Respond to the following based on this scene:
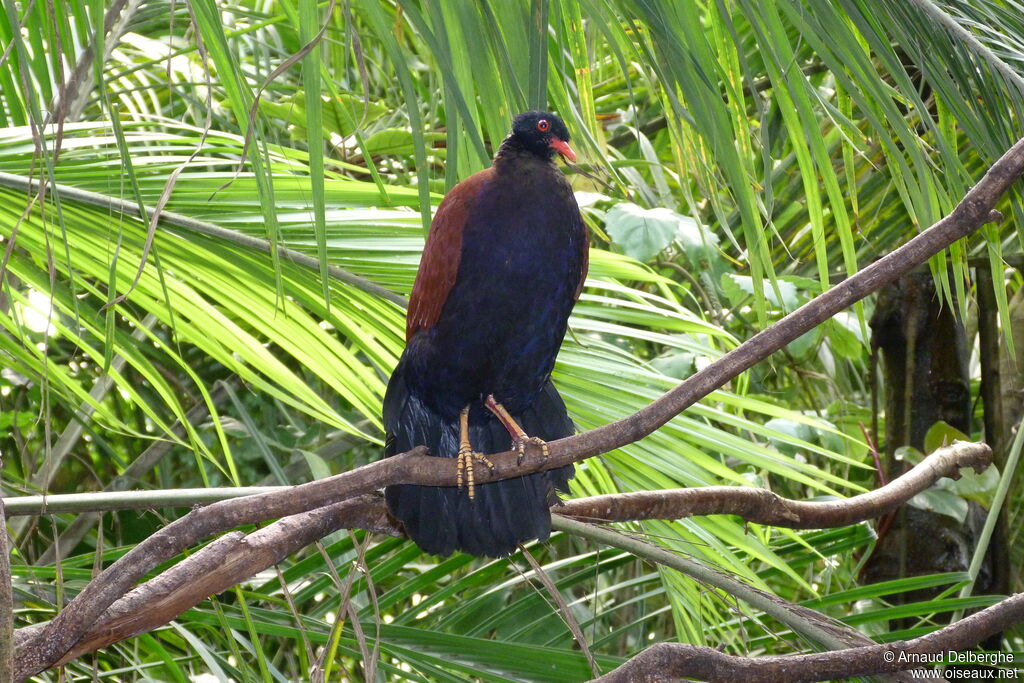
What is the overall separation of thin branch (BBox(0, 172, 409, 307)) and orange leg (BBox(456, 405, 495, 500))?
399 mm

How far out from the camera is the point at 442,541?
1.98 m

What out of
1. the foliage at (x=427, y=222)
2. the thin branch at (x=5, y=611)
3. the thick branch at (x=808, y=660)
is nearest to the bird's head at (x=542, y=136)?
the foliage at (x=427, y=222)

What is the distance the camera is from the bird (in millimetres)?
1998

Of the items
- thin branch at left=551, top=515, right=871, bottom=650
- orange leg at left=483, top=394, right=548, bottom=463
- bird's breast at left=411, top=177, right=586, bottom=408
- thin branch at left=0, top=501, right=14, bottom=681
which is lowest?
thin branch at left=551, top=515, right=871, bottom=650

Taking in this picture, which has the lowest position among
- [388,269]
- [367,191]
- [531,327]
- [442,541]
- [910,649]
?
[910,649]

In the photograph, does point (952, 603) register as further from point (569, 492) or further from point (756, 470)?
point (756, 470)

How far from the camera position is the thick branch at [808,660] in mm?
1502

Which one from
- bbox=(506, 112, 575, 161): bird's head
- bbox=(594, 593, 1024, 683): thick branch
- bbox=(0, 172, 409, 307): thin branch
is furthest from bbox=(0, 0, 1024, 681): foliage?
bbox=(594, 593, 1024, 683): thick branch

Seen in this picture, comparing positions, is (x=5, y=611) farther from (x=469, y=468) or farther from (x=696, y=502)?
(x=696, y=502)

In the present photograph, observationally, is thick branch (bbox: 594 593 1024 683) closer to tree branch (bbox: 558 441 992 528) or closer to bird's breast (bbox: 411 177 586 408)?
tree branch (bbox: 558 441 992 528)

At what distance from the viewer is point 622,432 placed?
4.95 feet

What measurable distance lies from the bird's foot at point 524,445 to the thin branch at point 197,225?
0.45m

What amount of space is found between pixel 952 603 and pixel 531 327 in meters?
1.09

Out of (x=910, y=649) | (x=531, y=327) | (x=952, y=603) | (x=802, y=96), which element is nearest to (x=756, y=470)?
(x=952, y=603)
